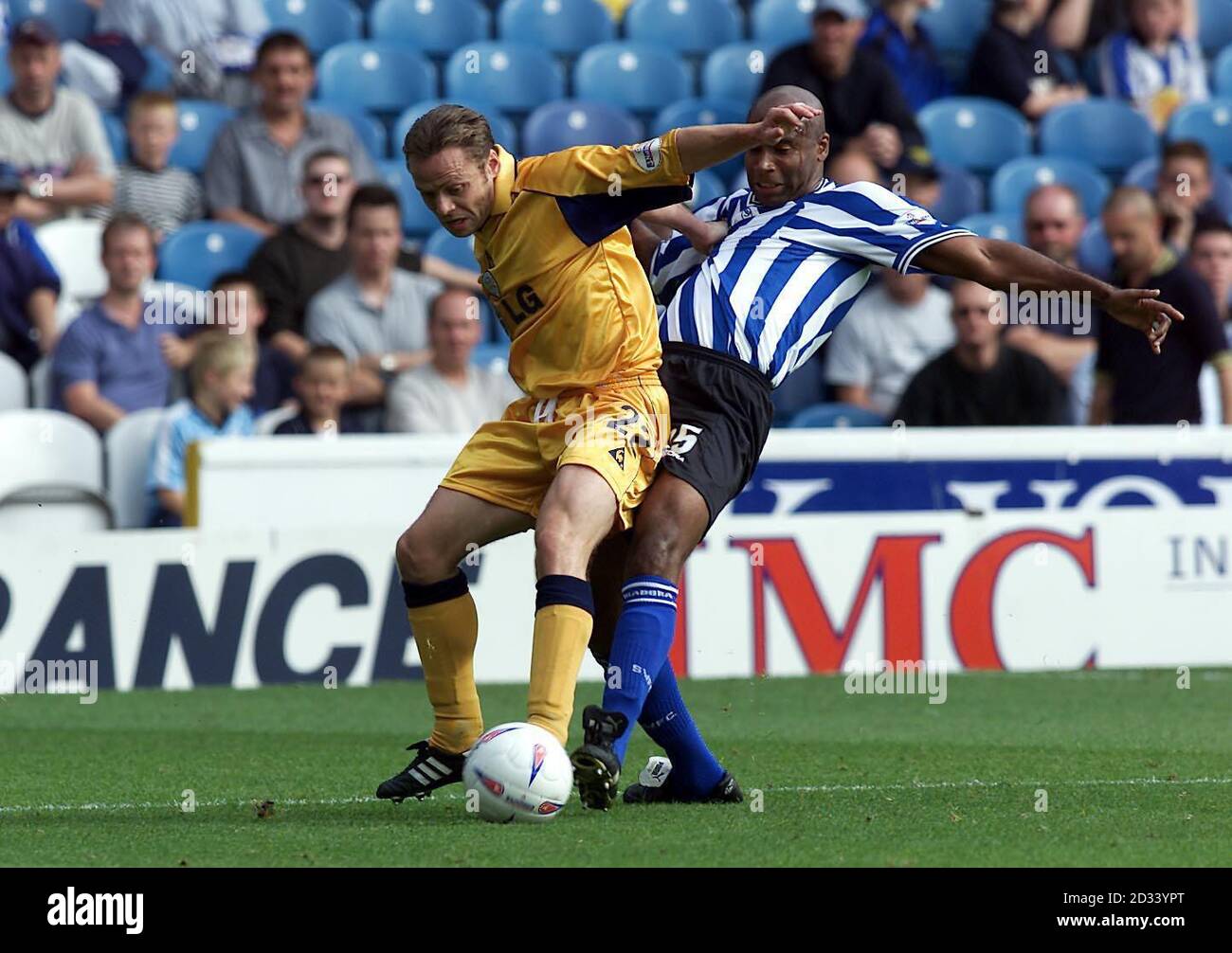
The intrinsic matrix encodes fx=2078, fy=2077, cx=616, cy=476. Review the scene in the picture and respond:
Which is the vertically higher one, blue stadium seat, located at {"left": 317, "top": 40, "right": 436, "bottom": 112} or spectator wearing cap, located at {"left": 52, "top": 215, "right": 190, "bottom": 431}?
blue stadium seat, located at {"left": 317, "top": 40, "right": 436, "bottom": 112}

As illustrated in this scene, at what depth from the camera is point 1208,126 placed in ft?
47.6

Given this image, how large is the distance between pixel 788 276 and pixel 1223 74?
419 inches

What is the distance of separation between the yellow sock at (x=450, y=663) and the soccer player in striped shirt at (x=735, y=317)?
0.39 meters

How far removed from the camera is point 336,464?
10.2m

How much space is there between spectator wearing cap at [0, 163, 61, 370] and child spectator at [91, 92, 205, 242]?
96 cm

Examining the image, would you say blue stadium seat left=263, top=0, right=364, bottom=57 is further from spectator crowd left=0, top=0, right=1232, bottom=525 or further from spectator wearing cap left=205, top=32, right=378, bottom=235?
spectator wearing cap left=205, top=32, right=378, bottom=235

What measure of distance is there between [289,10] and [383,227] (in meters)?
3.37

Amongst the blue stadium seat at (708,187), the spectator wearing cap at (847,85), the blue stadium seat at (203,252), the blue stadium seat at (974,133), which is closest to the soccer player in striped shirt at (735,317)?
the blue stadium seat at (203,252)

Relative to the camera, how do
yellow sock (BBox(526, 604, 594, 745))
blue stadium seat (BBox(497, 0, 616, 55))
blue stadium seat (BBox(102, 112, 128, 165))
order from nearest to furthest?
1. yellow sock (BBox(526, 604, 594, 745))
2. blue stadium seat (BBox(102, 112, 128, 165))
3. blue stadium seat (BBox(497, 0, 616, 55))

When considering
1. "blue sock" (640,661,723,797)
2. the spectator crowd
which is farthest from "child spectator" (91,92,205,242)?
"blue sock" (640,661,723,797)

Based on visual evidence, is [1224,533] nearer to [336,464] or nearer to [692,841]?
[336,464]

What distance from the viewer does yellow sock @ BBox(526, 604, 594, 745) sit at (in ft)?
16.9

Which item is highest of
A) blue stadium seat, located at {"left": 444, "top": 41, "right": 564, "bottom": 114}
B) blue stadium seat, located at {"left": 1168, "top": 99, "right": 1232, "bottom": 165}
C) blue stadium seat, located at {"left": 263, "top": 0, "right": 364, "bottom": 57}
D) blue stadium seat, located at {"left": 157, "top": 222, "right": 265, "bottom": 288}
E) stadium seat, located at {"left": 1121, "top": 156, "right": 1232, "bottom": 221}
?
blue stadium seat, located at {"left": 263, "top": 0, "right": 364, "bottom": 57}

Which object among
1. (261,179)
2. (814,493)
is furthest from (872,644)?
(261,179)
